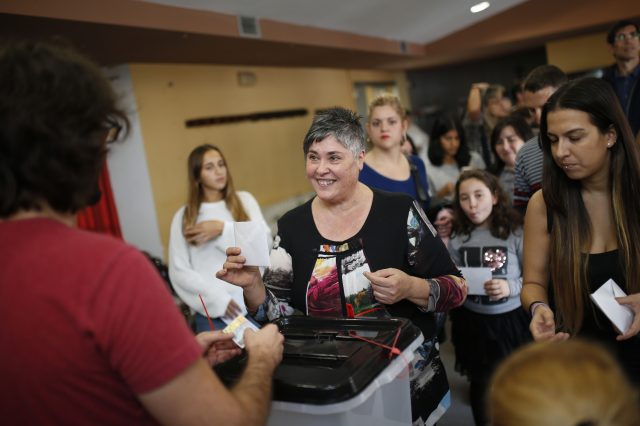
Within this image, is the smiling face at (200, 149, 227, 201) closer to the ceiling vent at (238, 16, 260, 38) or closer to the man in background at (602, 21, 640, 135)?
the ceiling vent at (238, 16, 260, 38)

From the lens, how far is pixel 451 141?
159 inches

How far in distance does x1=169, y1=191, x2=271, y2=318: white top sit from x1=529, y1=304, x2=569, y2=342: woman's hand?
171 cm

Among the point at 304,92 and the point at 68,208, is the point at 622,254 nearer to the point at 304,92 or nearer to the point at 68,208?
the point at 68,208

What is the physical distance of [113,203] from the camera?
4.75 meters

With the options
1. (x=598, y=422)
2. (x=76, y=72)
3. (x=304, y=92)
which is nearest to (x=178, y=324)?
(x=76, y=72)

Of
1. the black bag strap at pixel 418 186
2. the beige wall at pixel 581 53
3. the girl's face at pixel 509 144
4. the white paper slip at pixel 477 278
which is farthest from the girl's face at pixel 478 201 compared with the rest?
the beige wall at pixel 581 53

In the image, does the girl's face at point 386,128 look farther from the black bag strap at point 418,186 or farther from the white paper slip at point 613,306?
the white paper slip at point 613,306

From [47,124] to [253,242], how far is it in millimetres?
825

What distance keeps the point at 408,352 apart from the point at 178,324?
66 cm

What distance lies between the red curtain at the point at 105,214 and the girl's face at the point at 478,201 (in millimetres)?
3100

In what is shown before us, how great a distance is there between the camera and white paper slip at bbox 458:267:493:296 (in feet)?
8.04

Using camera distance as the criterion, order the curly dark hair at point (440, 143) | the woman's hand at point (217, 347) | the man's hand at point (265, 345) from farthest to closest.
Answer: the curly dark hair at point (440, 143) → the woman's hand at point (217, 347) → the man's hand at point (265, 345)

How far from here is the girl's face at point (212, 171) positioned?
3172 millimetres

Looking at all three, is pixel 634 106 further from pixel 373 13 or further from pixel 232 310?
pixel 232 310
